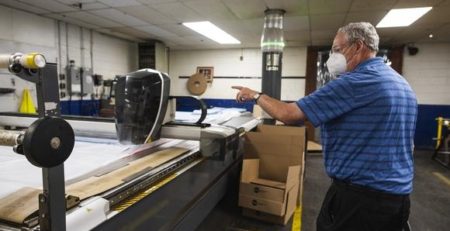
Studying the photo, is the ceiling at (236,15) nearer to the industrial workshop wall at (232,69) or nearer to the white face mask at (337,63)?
the industrial workshop wall at (232,69)

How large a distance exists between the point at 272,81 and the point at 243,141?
1.51 m

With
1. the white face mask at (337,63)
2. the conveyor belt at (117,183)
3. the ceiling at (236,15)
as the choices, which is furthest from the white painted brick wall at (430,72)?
the conveyor belt at (117,183)

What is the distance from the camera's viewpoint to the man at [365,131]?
123 centimetres

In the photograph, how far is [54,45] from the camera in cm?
523

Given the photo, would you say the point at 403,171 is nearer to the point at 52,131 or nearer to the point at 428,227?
the point at 52,131

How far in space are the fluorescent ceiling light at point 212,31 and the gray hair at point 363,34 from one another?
4.11m

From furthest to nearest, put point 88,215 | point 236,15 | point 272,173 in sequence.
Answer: point 236,15 < point 272,173 < point 88,215

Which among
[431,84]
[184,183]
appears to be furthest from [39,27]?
[431,84]

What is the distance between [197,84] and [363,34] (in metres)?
7.05

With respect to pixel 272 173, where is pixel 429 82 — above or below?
above

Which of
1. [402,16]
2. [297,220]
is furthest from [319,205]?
[402,16]

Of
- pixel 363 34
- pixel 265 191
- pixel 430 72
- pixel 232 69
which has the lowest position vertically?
pixel 265 191

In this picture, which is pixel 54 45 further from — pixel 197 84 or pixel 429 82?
pixel 429 82

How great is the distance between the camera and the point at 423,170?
16.1 feet
